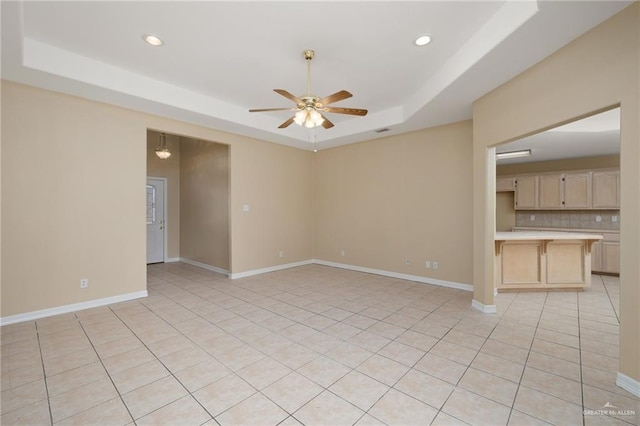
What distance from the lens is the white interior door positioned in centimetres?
689

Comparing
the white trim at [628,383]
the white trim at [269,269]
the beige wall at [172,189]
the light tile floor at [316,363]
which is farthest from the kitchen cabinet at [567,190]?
the beige wall at [172,189]

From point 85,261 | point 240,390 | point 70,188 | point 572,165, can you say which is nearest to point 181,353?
point 240,390

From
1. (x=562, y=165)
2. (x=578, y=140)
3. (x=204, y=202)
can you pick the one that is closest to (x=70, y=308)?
(x=204, y=202)

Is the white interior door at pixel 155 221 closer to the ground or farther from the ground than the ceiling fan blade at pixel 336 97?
closer to the ground

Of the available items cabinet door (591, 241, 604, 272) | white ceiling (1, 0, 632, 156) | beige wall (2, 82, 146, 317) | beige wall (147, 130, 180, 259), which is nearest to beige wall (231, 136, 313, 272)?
white ceiling (1, 0, 632, 156)

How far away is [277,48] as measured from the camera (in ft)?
10.2

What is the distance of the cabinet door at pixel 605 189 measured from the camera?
598 cm

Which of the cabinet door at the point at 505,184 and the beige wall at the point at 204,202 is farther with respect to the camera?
the cabinet door at the point at 505,184

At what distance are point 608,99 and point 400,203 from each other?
11.5ft

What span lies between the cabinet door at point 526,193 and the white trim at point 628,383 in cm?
588

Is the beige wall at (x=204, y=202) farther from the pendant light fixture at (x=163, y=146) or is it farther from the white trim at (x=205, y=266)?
the pendant light fixture at (x=163, y=146)

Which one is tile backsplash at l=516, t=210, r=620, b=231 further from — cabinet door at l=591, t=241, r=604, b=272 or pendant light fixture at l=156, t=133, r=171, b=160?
pendant light fixture at l=156, t=133, r=171, b=160

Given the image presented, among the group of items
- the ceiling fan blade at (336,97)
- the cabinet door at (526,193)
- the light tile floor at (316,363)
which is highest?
the ceiling fan blade at (336,97)

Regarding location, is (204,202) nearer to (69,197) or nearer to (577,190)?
(69,197)
